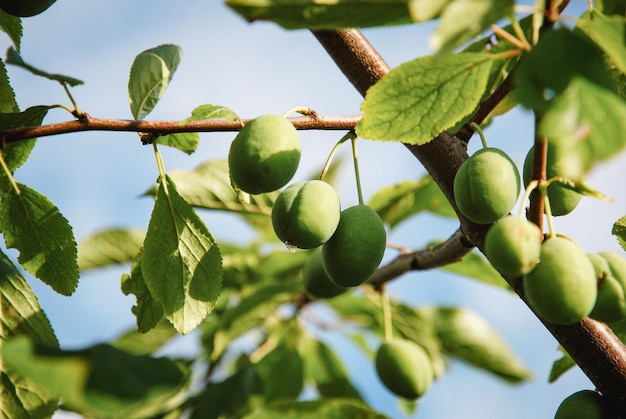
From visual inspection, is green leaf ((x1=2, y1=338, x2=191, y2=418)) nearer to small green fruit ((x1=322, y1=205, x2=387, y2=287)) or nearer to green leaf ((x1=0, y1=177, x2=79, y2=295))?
small green fruit ((x1=322, y1=205, x2=387, y2=287))

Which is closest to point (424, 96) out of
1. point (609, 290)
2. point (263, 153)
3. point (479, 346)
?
point (263, 153)

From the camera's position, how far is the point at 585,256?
0.96 metres

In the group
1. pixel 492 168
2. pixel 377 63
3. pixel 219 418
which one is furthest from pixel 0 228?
pixel 492 168

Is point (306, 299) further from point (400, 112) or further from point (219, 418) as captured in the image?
point (400, 112)

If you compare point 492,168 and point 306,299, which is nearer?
point 492,168

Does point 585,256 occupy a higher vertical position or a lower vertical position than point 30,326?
higher

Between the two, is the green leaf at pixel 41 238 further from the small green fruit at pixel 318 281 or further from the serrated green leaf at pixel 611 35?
the serrated green leaf at pixel 611 35

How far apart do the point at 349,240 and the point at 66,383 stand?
2.02 feet

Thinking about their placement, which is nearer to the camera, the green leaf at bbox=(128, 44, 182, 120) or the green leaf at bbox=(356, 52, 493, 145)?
the green leaf at bbox=(356, 52, 493, 145)

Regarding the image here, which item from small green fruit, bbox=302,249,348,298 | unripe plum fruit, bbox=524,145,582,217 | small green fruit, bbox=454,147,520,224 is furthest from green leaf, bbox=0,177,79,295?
unripe plum fruit, bbox=524,145,582,217

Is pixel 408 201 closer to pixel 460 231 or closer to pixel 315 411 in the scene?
pixel 460 231

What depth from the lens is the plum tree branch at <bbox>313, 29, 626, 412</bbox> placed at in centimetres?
112

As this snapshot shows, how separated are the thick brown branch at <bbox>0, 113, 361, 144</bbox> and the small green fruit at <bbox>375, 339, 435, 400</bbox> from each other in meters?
0.78

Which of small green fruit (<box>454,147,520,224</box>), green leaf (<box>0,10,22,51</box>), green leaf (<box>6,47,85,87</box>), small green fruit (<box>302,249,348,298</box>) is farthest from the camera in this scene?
small green fruit (<box>302,249,348,298</box>)
